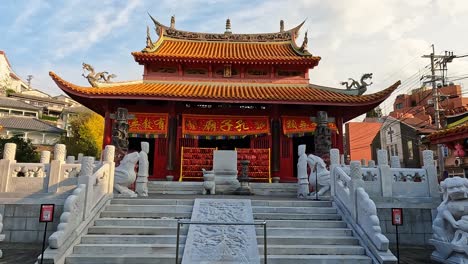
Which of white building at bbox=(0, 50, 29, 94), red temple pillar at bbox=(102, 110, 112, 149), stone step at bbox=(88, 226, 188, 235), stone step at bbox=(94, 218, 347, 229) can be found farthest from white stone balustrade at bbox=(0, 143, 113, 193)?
white building at bbox=(0, 50, 29, 94)

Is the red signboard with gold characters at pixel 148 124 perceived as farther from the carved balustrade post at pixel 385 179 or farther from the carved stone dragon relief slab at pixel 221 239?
the carved balustrade post at pixel 385 179

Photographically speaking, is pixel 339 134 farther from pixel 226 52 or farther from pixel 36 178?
pixel 36 178

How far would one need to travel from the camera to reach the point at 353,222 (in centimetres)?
707

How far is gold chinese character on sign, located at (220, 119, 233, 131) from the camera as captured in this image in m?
14.8

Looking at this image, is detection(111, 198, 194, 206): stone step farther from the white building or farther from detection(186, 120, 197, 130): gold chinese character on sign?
the white building

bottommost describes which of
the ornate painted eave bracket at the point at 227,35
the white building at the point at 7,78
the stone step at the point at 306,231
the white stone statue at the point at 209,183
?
the stone step at the point at 306,231

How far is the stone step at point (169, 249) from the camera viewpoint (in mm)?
6223

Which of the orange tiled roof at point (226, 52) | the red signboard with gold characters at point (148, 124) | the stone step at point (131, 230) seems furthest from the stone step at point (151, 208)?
the orange tiled roof at point (226, 52)

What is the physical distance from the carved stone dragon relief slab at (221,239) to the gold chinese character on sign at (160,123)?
7.30 m

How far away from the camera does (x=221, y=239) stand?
21.1ft

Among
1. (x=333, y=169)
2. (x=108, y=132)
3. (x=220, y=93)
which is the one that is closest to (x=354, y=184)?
(x=333, y=169)

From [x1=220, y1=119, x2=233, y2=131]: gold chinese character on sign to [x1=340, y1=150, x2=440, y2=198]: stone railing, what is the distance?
24.4 feet

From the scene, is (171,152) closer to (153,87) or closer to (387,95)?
(153,87)

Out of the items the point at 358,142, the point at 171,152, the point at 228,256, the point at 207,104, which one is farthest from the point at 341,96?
the point at 358,142
